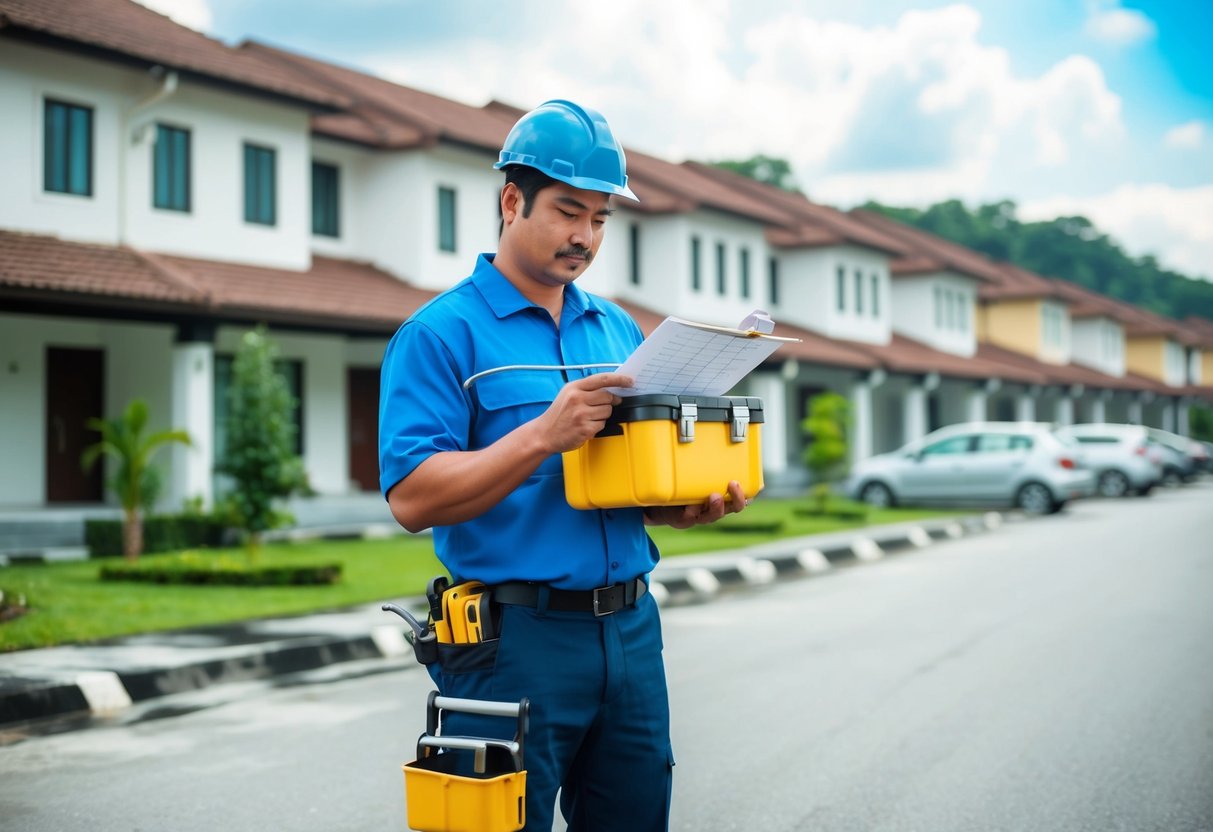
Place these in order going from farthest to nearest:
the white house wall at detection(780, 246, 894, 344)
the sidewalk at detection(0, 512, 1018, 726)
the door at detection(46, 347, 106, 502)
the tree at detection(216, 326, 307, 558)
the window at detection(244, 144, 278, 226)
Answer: the white house wall at detection(780, 246, 894, 344), the window at detection(244, 144, 278, 226), the door at detection(46, 347, 106, 502), the tree at detection(216, 326, 307, 558), the sidewalk at detection(0, 512, 1018, 726)

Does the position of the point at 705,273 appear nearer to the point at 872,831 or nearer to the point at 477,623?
the point at 872,831

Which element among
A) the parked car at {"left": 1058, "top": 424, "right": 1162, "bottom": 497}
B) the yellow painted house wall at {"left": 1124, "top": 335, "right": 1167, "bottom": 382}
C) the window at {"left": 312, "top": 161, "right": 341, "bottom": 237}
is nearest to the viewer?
the window at {"left": 312, "top": 161, "right": 341, "bottom": 237}

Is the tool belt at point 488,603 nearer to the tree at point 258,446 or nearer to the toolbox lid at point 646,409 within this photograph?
the toolbox lid at point 646,409

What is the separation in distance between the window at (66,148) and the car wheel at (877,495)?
16.4 metres

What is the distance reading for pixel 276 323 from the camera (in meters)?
20.0

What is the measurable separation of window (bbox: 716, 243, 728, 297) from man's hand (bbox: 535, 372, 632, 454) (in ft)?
99.9

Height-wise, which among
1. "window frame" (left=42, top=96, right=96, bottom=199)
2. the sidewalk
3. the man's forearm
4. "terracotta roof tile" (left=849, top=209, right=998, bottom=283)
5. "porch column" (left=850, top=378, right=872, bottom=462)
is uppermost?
"terracotta roof tile" (left=849, top=209, right=998, bottom=283)

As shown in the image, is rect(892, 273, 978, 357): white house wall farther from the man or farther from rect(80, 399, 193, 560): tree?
the man

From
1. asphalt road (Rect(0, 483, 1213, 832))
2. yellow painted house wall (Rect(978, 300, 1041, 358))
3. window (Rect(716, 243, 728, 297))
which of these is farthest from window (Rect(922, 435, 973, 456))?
yellow painted house wall (Rect(978, 300, 1041, 358))

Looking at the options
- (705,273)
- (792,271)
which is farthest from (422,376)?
(792,271)

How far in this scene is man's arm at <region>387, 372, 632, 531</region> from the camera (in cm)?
Answer: 245

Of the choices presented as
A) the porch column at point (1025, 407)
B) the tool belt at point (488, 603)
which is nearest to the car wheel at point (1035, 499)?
the porch column at point (1025, 407)

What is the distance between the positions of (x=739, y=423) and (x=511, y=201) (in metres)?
0.67

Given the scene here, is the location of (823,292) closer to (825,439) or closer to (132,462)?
(825,439)
